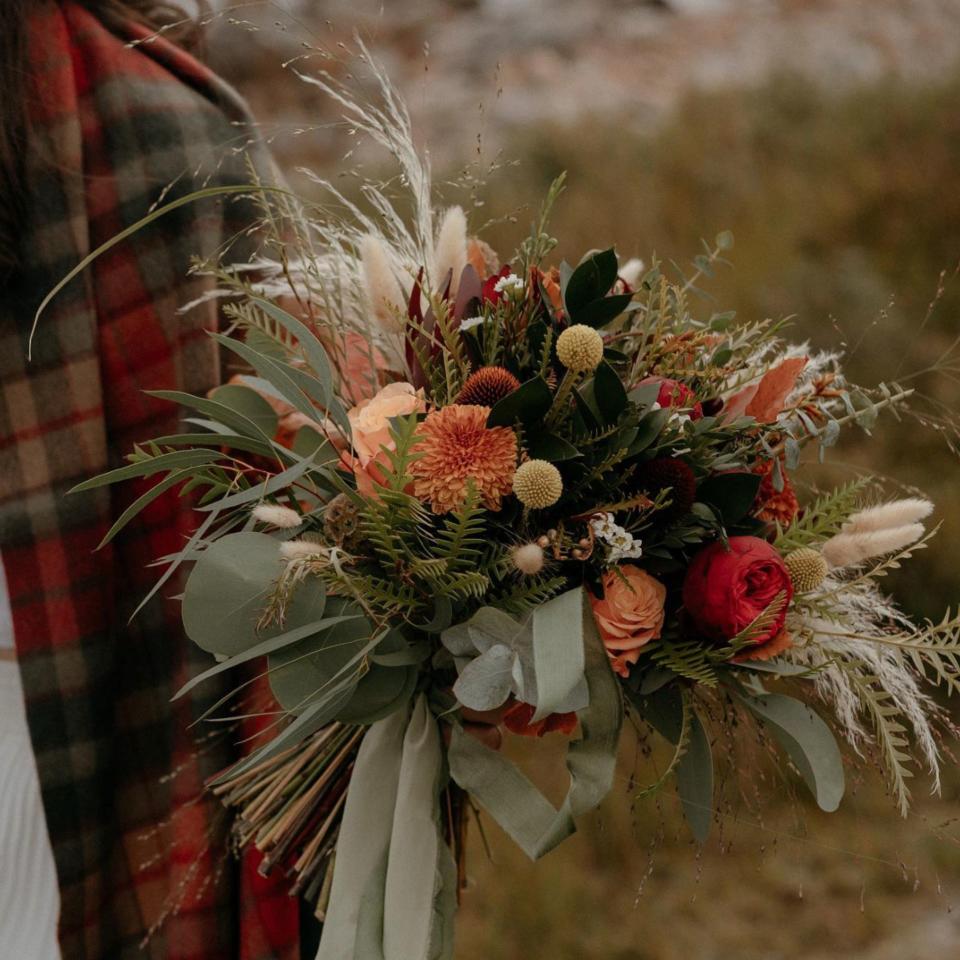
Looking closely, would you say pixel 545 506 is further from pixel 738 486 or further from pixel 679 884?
pixel 679 884

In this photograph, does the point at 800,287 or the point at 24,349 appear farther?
the point at 800,287

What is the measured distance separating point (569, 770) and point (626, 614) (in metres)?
0.13

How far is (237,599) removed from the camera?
2.40 ft

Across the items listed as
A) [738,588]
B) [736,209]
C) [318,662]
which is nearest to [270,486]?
[318,662]

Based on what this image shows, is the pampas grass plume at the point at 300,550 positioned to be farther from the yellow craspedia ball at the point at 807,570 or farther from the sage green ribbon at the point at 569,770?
the yellow craspedia ball at the point at 807,570

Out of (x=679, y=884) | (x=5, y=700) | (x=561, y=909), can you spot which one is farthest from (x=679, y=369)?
(x=679, y=884)

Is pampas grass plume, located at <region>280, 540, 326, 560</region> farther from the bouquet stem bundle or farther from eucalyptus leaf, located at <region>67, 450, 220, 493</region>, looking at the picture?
the bouquet stem bundle

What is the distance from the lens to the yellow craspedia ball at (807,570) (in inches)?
29.4

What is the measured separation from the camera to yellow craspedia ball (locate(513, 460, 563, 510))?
2.27 ft

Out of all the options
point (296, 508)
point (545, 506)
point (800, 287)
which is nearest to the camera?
point (545, 506)

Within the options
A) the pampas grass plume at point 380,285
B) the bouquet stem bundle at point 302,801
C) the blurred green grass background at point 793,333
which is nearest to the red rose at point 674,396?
the pampas grass plume at point 380,285

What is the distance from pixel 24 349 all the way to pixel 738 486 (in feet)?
2.65

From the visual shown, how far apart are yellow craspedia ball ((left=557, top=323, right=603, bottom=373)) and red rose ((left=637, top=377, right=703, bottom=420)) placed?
0.20 feet

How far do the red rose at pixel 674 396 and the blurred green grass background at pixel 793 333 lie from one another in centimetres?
103
